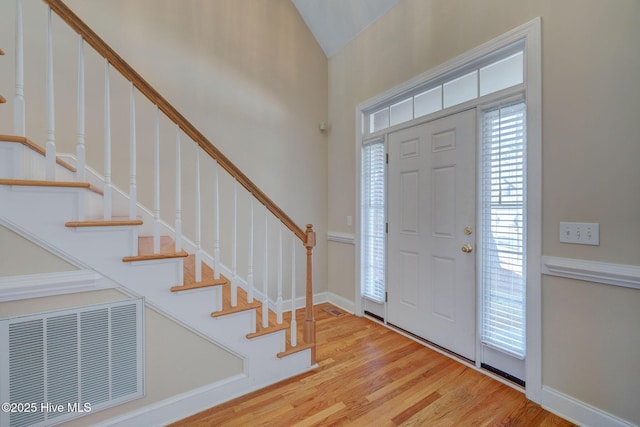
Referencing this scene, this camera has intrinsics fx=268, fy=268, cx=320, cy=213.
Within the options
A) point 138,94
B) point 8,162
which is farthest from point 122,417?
point 138,94

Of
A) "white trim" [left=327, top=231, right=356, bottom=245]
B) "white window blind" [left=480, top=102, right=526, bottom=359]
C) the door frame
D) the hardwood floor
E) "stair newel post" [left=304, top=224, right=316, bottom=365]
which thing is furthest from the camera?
"white trim" [left=327, top=231, right=356, bottom=245]

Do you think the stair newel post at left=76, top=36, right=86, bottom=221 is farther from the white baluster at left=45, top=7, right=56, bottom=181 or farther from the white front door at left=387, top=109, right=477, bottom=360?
the white front door at left=387, top=109, right=477, bottom=360

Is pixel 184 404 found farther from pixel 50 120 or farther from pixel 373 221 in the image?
pixel 373 221

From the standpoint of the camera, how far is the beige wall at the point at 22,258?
123cm

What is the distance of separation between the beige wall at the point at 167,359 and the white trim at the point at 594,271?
7.01ft

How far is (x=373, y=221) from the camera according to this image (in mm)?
2986

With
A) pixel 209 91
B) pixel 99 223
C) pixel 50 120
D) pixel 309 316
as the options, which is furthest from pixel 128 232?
pixel 209 91

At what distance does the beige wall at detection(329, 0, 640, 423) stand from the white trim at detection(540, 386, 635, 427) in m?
0.03

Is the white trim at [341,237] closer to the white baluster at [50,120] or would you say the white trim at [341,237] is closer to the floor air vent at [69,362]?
the floor air vent at [69,362]

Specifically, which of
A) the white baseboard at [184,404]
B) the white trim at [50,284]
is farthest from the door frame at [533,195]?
the white trim at [50,284]

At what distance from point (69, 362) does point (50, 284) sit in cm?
42

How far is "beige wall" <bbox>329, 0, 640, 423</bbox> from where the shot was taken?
1.41 m

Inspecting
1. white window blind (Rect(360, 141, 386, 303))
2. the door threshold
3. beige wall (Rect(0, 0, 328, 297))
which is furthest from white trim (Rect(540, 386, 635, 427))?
beige wall (Rect(0, 0, 328, 297))

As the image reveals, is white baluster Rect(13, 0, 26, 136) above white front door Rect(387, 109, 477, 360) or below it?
above
